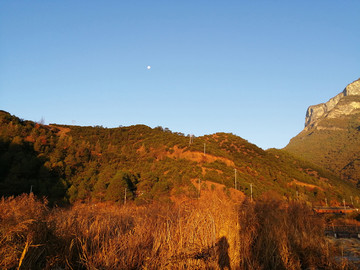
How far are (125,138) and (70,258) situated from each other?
74238mm

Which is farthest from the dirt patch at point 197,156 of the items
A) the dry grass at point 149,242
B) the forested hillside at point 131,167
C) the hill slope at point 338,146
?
the dry grass at point 149,242

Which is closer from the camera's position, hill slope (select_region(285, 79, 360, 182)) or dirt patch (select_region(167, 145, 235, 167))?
dirt patch (select_region(167, 145, 235, 167))

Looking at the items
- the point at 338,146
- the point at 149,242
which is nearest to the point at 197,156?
the point at 149,242

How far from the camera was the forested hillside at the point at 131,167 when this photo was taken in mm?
41312

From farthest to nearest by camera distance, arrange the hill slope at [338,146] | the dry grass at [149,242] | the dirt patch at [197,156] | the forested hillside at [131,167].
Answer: the hill slope at [338,146]
the dirt patch at [197,156]
the forested hillside at [131,167]
the dry grass at [149,242]

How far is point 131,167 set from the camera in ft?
184

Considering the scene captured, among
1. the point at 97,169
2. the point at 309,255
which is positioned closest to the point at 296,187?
the point at 97,169

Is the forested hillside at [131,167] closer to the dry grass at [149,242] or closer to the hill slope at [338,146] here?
the hill slope at [338,146]

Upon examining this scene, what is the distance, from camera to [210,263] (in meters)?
4.67

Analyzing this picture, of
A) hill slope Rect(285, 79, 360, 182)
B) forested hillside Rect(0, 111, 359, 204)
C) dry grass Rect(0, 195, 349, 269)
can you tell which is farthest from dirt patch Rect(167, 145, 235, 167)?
dry grass Rect(0, 195, 349, 269)

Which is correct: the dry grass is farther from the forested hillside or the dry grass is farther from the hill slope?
the hill slope

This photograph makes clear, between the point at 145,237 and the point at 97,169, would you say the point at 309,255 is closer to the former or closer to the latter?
the point at 145,237

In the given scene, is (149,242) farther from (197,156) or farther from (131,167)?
(197,156)

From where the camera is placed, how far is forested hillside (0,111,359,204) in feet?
136
